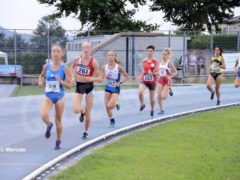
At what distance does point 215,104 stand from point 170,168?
11534mm

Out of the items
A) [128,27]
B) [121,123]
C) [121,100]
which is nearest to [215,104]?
[121,100]

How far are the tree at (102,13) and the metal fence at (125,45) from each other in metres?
8.93

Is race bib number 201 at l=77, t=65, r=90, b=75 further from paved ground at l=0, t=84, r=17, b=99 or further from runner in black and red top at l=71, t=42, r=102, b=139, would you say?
paved ground at l=0, t=84, r=17, b=99

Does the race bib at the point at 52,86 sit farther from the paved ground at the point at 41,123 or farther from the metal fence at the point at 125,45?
the metal fence at the point at 125,45

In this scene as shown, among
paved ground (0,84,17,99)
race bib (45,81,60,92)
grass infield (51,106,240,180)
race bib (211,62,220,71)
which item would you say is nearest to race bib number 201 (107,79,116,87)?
grass infield (51,106,240,180)

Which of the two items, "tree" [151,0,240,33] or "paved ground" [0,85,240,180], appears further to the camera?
"tree" [151,0,240,33]

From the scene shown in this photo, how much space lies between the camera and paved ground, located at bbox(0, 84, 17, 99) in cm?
2430

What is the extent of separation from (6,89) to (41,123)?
40.3 feet

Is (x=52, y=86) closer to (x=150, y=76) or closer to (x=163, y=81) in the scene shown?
(x=150, y=76)

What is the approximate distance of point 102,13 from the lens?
4331 centimetres

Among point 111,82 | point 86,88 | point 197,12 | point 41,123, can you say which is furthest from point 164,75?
point 197,12

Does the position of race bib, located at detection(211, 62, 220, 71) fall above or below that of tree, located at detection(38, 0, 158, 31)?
below

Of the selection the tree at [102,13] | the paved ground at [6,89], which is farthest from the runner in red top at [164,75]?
the tree at [102,13]

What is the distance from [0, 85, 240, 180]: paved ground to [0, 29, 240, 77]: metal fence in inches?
237
